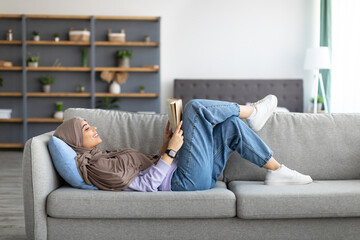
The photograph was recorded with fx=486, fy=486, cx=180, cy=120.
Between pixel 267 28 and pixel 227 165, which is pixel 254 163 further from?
pixel 267 28

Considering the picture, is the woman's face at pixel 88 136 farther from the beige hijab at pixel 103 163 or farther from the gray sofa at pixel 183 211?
the gray sofa at pixel 183 211

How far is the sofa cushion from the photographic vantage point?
260cm

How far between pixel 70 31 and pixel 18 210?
3965 millimetres

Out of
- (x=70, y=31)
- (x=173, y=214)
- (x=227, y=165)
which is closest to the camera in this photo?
(x=173, y=214)

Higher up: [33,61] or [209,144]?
[33,61]

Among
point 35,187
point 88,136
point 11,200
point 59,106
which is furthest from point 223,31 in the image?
point 35,187

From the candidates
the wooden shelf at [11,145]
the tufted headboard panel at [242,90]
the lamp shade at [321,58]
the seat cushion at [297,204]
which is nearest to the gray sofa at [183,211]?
the seat cushion at [297,204]

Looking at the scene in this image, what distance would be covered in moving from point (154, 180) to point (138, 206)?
181 mm

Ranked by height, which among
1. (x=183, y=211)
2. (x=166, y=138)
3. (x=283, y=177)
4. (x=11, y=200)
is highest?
(x=166, y=138)

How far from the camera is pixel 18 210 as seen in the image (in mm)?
3592

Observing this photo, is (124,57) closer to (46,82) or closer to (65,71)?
(65,71)

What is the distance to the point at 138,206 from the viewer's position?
Result: 249cm

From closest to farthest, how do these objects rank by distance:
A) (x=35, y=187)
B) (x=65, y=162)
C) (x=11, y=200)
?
(x=35, y=187), (x=65, y=162), (x=11, y=200)

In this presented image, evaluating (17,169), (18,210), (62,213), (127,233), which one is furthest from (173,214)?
(17,169)
